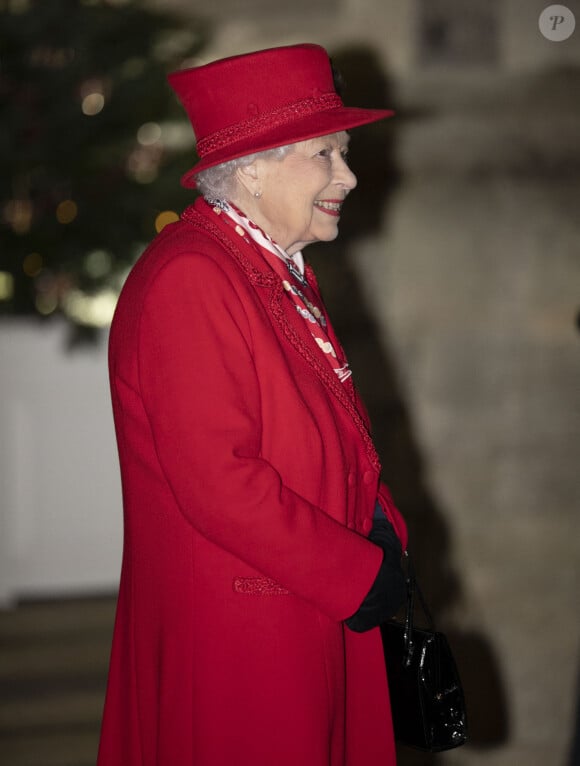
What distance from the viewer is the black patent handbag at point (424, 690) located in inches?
62.7

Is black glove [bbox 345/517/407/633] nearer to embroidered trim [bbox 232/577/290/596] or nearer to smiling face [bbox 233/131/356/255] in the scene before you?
embroidered trim [bbox 232/577/290/596]

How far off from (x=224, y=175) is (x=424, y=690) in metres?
0.82

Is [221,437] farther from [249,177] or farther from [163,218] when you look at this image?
[163,218]

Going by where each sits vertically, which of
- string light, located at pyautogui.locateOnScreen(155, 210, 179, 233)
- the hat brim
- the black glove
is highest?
the hat brim

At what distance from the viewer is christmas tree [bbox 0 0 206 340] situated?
3.84 m

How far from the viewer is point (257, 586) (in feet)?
4.78

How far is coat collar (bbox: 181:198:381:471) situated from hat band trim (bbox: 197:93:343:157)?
0.29 ft

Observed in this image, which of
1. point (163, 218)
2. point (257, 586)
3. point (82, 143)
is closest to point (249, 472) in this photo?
point (257, 586)

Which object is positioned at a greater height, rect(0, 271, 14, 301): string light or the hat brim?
the hat brim

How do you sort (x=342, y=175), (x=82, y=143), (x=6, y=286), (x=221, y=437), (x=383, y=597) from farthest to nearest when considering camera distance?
(x=6, y=286) < (x=82, y=143) < (x=342, y=175) < (x=383, y=597) < (x=221, y=437)

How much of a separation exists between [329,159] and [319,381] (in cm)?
33

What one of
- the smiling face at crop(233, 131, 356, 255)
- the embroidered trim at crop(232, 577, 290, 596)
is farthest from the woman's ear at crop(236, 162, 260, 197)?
the embroidered trim at crop(232, 577, 290, 596)

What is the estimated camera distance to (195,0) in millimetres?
4367

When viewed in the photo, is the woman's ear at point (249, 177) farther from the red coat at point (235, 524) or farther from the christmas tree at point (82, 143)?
the christmas tree at point (82, 143)
